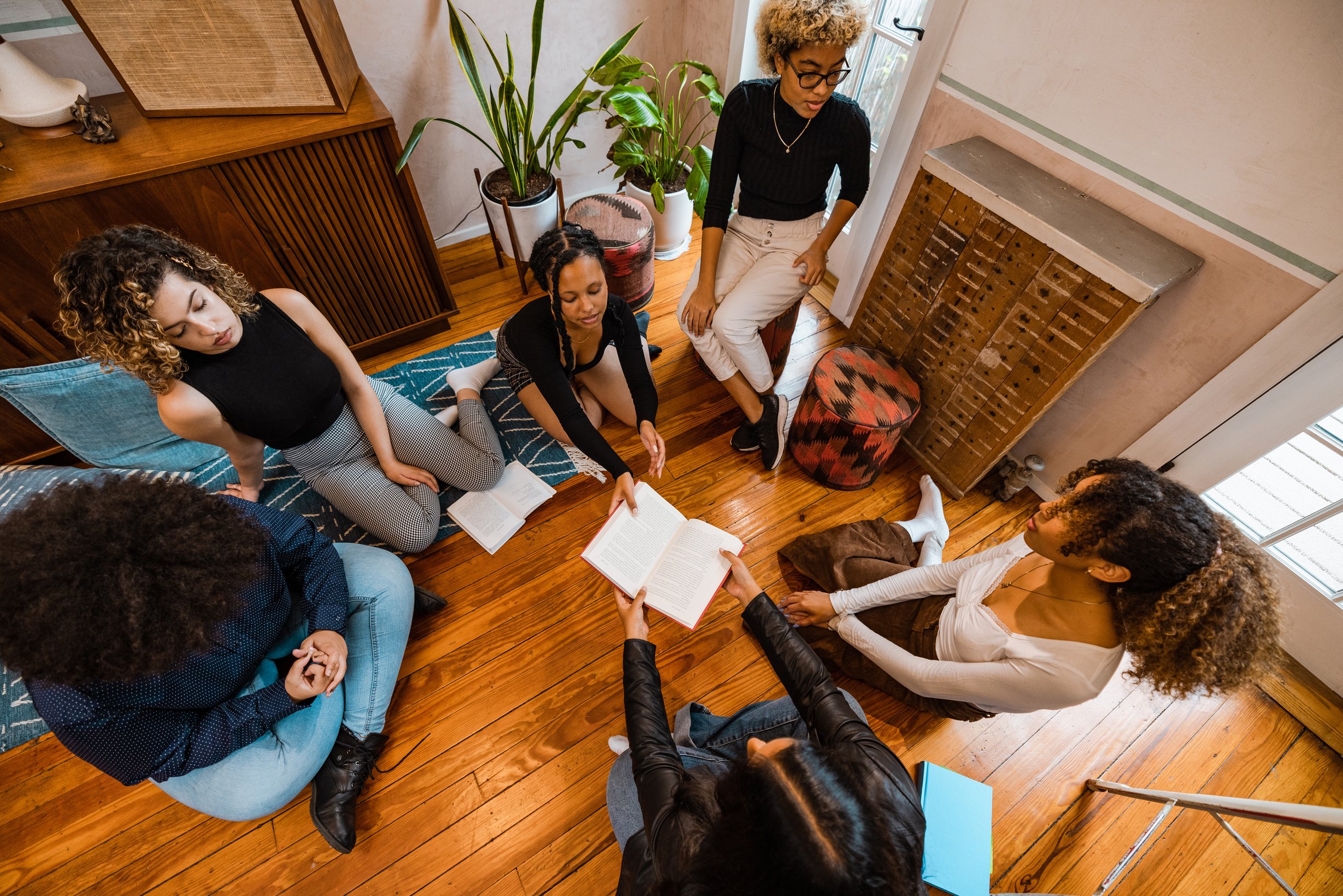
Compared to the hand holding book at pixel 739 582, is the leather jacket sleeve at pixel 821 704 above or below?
above

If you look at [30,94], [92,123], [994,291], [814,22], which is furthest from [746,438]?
[30,94]

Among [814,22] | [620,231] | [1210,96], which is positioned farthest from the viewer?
[620,231]

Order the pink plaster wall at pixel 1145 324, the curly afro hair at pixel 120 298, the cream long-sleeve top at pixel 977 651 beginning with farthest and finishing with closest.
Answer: the pink plaster wall at pixel 1145 324 → the curly afro hair at pixel 120 298 → the cream long-sleeve top at pixel 977 651

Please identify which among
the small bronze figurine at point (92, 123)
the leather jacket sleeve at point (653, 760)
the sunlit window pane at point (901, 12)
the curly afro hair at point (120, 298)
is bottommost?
the leather jacket sleeve at point (653, 760)

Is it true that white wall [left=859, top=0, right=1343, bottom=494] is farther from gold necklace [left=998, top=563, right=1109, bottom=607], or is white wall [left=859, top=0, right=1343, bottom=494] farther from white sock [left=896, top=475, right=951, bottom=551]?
gold necklace [left=998, top=563, right=1109, bottom=607]

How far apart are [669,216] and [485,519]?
1.78m

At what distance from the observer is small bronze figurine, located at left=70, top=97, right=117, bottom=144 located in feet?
5.16

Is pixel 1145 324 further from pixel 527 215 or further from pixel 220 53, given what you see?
pixel 220 53

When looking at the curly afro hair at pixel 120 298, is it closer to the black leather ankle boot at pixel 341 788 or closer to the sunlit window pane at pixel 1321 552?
the black leather ankle boot at pixel 341 788

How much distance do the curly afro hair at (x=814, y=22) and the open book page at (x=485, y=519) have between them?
69.5 inches

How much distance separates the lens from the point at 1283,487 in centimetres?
152

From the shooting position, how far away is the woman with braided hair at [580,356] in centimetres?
158

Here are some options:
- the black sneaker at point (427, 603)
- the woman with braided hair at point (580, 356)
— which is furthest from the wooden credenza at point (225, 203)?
the black sneaker at point (427, 603)

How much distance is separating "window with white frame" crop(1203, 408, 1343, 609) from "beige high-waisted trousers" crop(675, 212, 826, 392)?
57.5 inches
